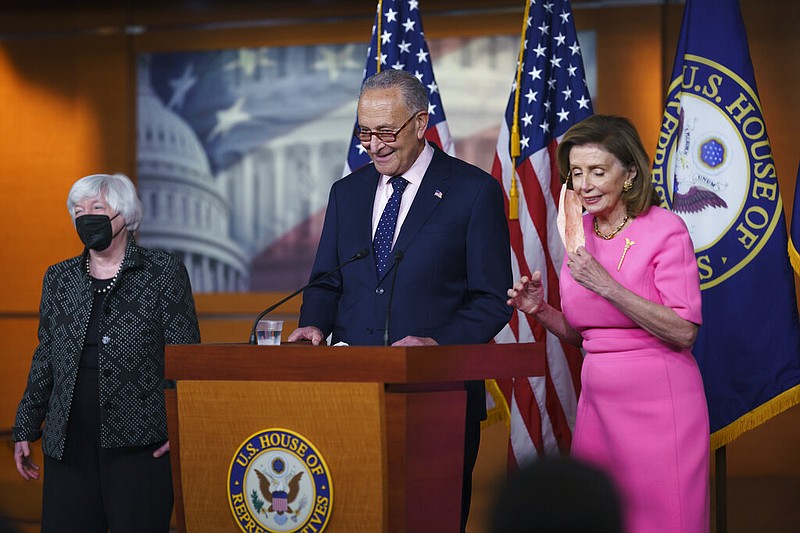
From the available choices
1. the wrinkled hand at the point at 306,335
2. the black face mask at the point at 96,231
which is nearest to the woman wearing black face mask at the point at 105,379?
the black face mask at the point at 96,231

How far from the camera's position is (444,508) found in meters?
2.32

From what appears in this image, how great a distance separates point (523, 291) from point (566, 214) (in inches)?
9.5

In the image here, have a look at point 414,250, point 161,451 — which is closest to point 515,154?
point 414,250

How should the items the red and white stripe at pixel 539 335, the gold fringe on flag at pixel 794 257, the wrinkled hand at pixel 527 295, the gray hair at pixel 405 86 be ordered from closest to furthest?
the wrinkled hand at pixel 527 295
the gray hair at pixel 405 86
the gold fringe on flag at pixel 794 257
the red and white stripe at pixel 539 335

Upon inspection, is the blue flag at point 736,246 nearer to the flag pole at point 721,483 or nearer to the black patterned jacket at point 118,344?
the flag pole at point 721,483

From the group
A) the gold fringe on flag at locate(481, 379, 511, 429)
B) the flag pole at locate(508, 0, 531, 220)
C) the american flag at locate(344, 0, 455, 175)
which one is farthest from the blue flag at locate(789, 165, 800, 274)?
the american flag at locate(344, 0, 455, 175)

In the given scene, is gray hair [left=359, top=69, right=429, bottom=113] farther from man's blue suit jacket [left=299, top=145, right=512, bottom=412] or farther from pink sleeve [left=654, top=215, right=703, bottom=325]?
pink sleeve [left=654, top=215, right=703, bottom=325]

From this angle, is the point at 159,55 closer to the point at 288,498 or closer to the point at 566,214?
the point at 566,214

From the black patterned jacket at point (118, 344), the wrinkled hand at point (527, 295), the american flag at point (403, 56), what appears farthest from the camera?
the american flag at point (403, 56)

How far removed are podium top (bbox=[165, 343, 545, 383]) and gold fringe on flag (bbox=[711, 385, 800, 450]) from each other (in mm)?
1690

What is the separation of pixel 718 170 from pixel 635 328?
54.3 inches

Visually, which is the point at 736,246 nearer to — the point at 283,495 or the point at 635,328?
the point at 635,328

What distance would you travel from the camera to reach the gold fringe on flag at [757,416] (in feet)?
12.6

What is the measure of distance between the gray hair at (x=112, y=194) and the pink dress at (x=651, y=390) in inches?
60.0
